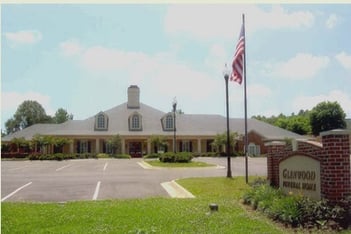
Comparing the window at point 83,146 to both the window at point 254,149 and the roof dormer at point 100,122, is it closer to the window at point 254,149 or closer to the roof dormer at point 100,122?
the roof dormer at point 100,122

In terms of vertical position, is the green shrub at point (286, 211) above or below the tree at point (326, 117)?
below

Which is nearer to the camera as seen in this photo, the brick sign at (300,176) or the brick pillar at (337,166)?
the brick pillar at (337,166)

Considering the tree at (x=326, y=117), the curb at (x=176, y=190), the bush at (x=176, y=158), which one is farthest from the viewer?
the tree at (x=326, y=117)

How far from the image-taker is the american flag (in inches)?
664

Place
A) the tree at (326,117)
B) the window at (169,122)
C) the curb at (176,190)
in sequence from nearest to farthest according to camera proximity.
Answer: the curb at (176,190), the window at (169,122), the tree at (326,117)

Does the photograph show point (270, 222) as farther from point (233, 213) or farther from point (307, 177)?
point (307, 177)

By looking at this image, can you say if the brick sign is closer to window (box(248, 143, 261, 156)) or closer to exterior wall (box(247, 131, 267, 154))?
window (box(248, 143, 261, 156))

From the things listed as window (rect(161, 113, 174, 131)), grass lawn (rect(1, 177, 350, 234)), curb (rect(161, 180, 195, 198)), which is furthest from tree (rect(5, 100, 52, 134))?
grass lawn (rect(1, 177, 350, 234))

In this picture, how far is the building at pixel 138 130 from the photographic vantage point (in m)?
52.7

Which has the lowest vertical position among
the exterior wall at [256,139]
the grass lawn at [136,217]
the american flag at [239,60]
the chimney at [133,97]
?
the grass lawn at [136,217]

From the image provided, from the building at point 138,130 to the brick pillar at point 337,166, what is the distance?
4368cm

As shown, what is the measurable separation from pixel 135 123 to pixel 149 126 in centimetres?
187

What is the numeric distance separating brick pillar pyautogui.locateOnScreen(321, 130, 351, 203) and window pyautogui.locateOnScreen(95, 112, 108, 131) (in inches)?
1791

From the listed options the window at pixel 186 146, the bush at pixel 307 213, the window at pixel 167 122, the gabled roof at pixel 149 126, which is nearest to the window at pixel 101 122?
the gabled roof at pixel 149 126
